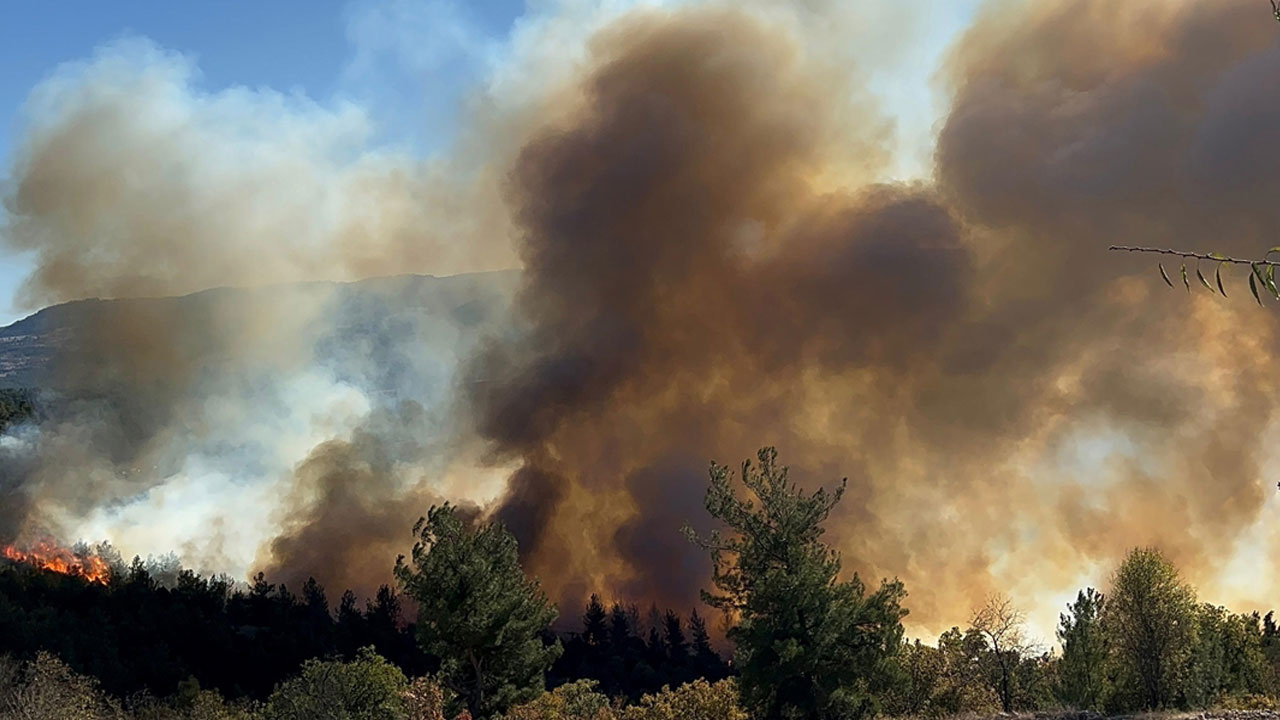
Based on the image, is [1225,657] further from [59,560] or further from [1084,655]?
[59,560]

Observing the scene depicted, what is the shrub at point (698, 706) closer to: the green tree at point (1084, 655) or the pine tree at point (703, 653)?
the green tree at point (1084, 655)

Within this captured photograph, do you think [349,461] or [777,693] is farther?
[349,461]

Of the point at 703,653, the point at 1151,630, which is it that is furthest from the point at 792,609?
the point at 703,653

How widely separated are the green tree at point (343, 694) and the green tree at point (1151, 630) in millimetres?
27910

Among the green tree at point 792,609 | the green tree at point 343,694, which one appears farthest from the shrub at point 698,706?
the green tree at point 792,609

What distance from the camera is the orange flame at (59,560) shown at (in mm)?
98875

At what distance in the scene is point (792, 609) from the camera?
25734 millimetres

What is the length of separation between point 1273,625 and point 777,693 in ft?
237

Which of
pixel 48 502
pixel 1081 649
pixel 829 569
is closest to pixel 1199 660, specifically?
pixel 1081 649

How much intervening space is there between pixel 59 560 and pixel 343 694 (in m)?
88.4

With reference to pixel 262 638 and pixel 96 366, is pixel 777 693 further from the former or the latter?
pixel 96 366

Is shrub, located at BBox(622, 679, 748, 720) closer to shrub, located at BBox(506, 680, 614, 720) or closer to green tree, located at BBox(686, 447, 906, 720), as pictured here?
shrub, located at BBox(506, 680, 614, 720)

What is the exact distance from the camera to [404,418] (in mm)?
135375

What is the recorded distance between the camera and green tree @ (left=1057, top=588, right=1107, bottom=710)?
38.2m
